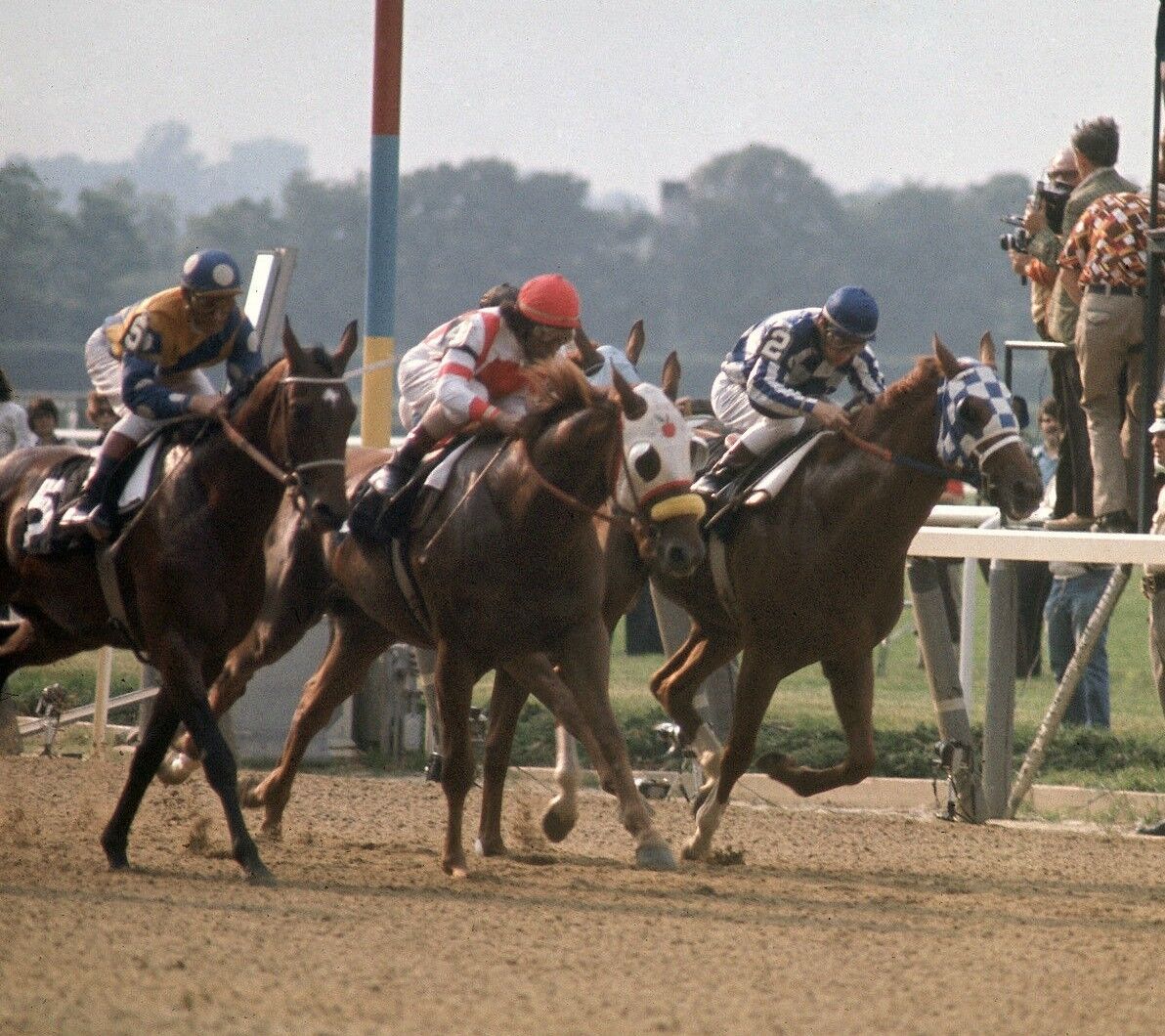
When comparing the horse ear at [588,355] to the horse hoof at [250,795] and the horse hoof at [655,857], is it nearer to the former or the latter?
the horse hoof at [655,857]

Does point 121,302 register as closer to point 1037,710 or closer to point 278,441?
point 1037,710

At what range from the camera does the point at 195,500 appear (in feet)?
22.6

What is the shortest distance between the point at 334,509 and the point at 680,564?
1.11m

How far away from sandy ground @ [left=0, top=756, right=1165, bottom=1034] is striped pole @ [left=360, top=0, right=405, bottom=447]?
2.36 metres

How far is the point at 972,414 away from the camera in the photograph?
731cm

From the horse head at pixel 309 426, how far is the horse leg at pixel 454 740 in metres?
A: 0.77

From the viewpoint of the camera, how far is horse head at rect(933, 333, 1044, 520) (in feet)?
23.9

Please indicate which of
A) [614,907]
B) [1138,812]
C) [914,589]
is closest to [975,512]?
[914,589]

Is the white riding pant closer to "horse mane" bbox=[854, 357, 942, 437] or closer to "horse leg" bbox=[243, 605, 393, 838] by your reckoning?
"horse mane" bbox=[854, 357, 942, 437]

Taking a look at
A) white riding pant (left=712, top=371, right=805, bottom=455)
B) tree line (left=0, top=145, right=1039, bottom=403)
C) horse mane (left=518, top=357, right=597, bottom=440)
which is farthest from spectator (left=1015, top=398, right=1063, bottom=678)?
tree line (left=0, top=145, right=1039, bottom=403)

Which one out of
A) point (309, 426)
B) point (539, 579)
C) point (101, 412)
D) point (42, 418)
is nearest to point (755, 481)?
point (539, 579)

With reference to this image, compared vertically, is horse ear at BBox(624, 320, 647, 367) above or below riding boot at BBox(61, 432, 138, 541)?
above

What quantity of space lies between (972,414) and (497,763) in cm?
203

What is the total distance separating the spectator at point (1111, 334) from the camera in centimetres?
858
